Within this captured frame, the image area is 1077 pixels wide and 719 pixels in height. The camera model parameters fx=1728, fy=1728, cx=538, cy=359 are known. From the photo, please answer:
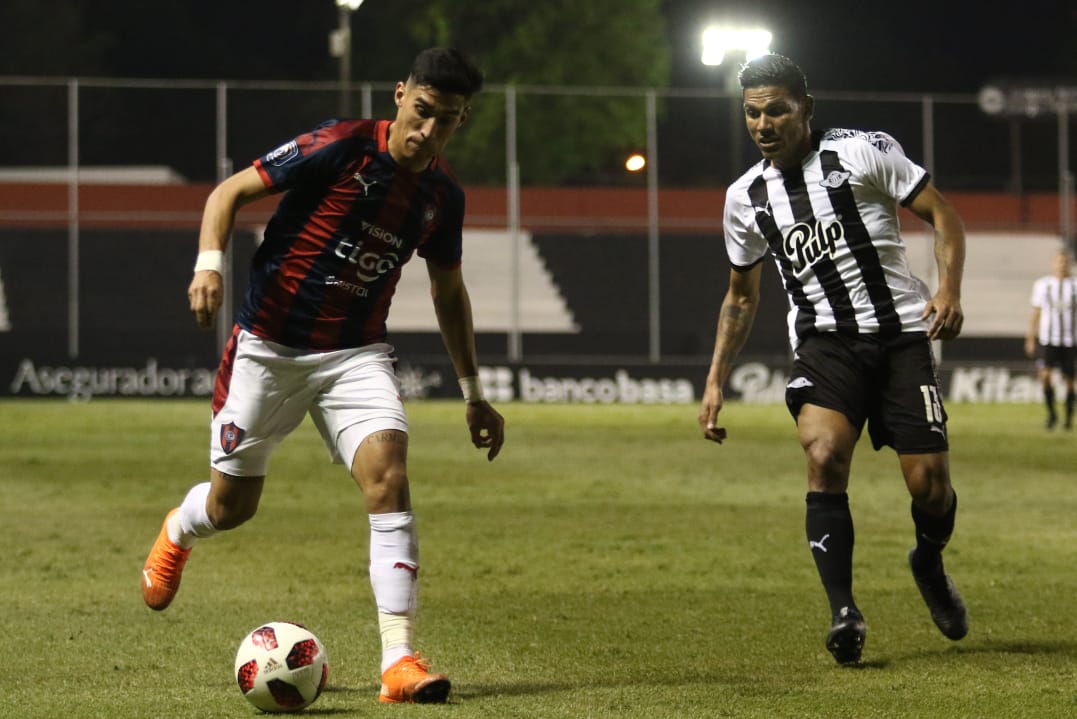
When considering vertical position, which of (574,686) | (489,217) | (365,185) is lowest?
(574,686)

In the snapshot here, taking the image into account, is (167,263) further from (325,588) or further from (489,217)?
(325,588)

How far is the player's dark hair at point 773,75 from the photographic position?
249 inches

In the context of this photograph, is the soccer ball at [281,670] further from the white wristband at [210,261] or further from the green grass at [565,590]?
the white wristband at [210,261]

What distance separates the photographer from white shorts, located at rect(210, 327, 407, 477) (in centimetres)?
595

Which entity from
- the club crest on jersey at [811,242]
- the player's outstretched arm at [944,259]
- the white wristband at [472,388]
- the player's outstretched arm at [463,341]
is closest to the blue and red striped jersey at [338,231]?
the player's outstretched arm at [463,341]

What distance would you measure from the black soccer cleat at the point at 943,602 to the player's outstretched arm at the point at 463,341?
1.72 m

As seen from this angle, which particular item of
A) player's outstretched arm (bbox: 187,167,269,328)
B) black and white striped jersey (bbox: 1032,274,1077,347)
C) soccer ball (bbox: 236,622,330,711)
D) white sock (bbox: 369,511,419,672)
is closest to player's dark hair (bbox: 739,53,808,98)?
player's outstretched arm (bbox: 187,167,269,328)

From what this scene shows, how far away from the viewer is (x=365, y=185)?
5887 mm

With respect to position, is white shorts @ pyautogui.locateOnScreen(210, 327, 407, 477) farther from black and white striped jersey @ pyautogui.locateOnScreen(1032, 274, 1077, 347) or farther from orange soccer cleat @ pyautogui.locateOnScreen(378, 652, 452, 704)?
black and white striped jersey @ pyautogui.locateOnScreen(1032, 274, 1077, 347)

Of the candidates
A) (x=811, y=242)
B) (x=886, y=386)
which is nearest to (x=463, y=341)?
(x=811, y=242)

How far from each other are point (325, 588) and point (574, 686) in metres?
2.84

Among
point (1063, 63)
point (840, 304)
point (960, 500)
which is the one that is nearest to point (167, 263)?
point (960, 500)

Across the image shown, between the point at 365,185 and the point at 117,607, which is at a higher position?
the point at 365,185

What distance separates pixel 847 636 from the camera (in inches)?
239
